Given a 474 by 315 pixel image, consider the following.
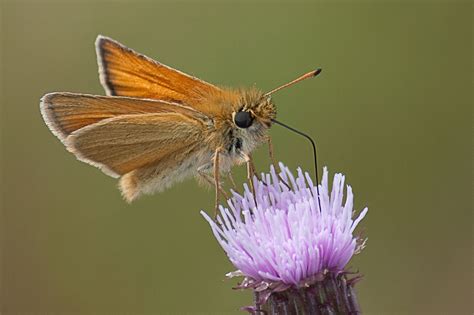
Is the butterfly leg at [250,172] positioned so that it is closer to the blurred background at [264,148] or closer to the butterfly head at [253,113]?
the butterfly head at [253,113]

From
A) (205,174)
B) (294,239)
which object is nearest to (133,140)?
(205,174)

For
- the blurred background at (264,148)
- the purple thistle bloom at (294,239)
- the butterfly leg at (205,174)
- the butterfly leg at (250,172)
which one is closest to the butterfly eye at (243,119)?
the butterfly leg at (250,172)

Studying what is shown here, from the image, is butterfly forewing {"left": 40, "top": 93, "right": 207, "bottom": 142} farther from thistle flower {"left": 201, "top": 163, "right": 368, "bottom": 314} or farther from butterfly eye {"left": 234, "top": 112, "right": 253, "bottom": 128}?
thistle flower {"left": 201, "top": 163, "right": 368, "bottom": 314}

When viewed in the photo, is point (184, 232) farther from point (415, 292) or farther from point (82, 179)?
point (415, 292)

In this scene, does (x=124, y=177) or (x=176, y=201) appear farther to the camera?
(x=176, y=201)

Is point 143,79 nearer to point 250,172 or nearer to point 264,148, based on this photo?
point 250,172

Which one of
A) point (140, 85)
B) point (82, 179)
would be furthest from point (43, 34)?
point (140, 85)
